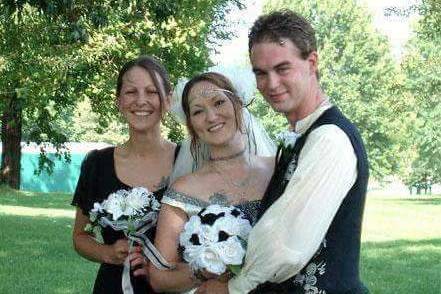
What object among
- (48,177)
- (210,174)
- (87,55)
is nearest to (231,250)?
(210,174)

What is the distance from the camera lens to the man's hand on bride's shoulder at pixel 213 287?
2.72 m

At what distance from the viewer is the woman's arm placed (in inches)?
144

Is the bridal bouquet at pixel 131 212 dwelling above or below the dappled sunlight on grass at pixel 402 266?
above

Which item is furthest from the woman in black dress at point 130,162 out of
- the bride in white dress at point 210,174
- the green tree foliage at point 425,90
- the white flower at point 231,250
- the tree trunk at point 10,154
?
the tree trunk at point 10,154

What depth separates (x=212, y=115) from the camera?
10.4 ft

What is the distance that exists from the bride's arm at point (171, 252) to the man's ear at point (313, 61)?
33.6 inches

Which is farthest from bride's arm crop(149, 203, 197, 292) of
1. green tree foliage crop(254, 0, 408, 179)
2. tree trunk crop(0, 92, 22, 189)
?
green tree foliage crop(254, 0, 408, 179)

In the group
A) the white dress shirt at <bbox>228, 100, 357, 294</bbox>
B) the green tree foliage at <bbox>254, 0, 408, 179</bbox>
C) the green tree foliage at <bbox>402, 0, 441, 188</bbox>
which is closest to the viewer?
the white dress shirt at <bbox>228, 100, 357, 294</bbox>

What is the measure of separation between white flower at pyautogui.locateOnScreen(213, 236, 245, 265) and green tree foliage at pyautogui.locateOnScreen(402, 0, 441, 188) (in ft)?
56.7

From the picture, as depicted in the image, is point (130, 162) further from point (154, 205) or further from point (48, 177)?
point (48, 177)

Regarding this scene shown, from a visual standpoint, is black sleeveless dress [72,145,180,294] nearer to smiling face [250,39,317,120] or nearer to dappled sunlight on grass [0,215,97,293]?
smiling face [250,39,317,120]

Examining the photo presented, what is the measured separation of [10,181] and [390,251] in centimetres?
1993

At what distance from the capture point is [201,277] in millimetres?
2854

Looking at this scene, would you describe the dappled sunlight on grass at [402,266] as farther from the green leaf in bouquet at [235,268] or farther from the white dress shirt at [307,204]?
the white dress shirt at [307,204]
